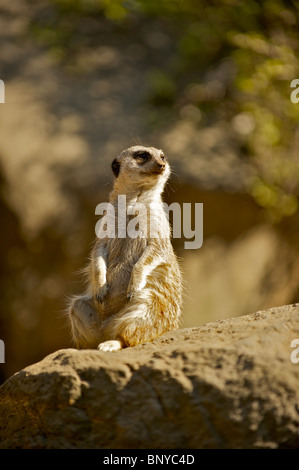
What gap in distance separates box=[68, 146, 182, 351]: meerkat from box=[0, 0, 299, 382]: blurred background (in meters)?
2.08

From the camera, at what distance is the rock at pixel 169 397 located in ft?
7.61

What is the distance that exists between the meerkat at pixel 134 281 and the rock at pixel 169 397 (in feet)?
2.34

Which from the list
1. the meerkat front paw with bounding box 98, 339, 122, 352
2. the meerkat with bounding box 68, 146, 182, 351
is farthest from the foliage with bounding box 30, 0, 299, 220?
the meerkat front paw with bounding box 98, 339, 122, 352

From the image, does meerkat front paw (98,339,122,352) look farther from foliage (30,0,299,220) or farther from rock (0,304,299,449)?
foliage (30,0,299,220)

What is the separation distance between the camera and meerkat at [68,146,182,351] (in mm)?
3469

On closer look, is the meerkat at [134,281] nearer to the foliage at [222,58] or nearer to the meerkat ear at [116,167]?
the meerkat ear at [116,167]

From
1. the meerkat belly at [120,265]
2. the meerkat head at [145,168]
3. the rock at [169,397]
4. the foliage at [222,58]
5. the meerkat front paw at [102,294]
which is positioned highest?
the foliage at [222,58]

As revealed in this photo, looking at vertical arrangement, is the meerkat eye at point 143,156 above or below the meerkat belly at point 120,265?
above


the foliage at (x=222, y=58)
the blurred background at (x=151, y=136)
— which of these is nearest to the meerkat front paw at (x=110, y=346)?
the blurred background at (x=151, y=136)

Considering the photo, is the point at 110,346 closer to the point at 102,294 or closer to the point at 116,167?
the point at 102,294

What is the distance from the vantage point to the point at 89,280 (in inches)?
155

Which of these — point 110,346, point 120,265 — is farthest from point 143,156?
point 110,346

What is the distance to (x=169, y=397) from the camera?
2438mm
